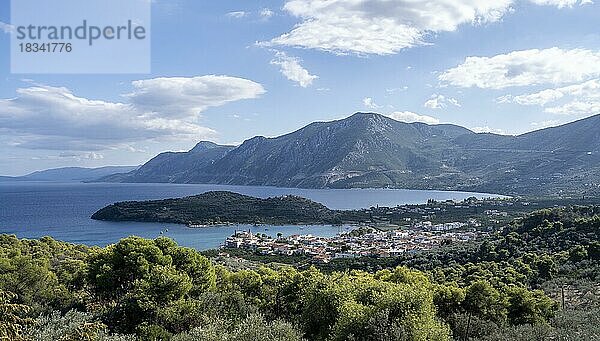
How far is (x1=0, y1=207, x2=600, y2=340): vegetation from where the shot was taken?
38.3 ft

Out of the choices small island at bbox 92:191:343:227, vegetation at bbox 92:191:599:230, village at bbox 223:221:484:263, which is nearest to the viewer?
village at bbox 223:221:484:263

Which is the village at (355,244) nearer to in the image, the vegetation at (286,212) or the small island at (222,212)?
the vegetation at (286,212)

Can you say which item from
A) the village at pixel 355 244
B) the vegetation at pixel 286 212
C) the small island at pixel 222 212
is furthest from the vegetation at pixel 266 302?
the small island at pixel 222 212

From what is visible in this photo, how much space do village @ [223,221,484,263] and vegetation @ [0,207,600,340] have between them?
29368mm

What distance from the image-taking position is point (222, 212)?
104 m

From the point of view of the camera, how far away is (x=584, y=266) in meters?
27.7

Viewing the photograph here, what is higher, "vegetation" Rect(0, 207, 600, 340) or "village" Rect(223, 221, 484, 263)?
"vegetation" Rect(0, 207, 600, 340)

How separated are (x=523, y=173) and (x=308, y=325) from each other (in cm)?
15769

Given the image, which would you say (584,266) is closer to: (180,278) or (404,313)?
(404,313)

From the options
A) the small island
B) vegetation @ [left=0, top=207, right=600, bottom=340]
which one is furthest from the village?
vegetation @ [left=0, top=207, right=600, bottom=340]

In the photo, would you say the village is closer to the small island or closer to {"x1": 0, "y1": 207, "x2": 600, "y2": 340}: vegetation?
the small island

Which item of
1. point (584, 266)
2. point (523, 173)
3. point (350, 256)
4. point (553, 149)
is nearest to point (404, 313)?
point (584, 266)

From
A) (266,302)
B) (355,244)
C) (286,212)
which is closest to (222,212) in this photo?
(286,212)

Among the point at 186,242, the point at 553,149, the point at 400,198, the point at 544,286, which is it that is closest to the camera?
the point at 544,286
